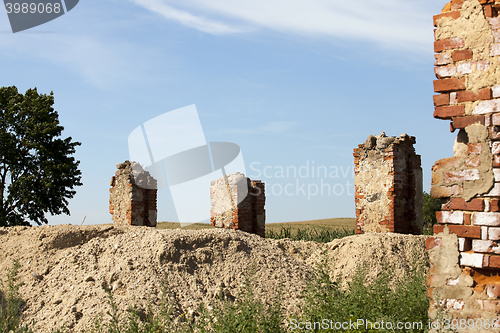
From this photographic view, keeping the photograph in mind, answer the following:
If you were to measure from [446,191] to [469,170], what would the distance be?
11.4 inches

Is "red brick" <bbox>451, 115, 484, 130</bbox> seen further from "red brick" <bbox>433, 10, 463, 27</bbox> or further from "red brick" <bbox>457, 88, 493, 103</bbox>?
"red brick" <bbox>433, 10, 463, 27</bbox>

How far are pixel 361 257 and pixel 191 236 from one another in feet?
11.9

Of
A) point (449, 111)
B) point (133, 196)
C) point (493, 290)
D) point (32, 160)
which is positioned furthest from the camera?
point (32, 160)

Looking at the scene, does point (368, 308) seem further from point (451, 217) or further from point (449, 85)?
point (449, 85)

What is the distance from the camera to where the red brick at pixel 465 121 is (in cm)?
399

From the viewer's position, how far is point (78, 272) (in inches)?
268

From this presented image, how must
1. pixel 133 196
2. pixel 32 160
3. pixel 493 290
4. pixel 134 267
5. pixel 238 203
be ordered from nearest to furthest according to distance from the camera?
1. pixel 493 290
2. pixel 134 267
3. pixel 238 203
4. pixel 133 196
5. pixel 32 160

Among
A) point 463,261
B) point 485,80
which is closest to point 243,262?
point 463,261

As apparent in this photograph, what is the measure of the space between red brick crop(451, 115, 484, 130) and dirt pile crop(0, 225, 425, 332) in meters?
2.31

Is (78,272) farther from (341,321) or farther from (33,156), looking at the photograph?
(33,156)

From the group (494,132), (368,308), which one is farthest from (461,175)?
(368,308)

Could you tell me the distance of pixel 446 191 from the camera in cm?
411

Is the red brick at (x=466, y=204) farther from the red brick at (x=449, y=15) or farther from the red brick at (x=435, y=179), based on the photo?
the red brick at (x=449, y=15)

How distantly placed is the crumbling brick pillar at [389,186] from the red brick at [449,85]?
661 cm
